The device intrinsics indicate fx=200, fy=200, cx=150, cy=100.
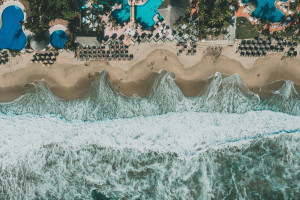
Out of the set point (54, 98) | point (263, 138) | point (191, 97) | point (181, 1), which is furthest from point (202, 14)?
point (54, 98)

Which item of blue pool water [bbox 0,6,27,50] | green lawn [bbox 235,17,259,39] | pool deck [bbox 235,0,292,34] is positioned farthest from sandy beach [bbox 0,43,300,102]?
pool deck [bbox 235,0,292,34]

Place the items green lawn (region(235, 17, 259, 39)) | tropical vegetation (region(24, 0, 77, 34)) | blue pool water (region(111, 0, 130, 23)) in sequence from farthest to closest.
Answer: blue pool water (region(111, 0, 130, 23)) < green lawn (region(235, 17, 259, 39)) < tropical vegetation (region(24, 0, 77, 34))

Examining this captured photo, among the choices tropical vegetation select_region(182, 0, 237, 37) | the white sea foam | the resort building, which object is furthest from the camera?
the white sea foam

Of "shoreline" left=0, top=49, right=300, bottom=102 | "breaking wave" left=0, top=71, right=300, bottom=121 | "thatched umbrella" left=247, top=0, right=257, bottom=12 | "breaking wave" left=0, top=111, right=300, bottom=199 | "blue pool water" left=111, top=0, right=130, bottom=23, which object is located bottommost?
"breaking wave" left=0, top=111, right=300, bottom=199

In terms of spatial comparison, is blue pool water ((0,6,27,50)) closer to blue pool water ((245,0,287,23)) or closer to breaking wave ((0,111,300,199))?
breaking wave ((0,111,300,199))

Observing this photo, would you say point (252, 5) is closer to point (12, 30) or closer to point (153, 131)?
point (153, 131)

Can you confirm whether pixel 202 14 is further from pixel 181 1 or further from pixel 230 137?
pixel 230 137

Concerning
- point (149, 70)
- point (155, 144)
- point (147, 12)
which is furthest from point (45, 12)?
point (155, 144)

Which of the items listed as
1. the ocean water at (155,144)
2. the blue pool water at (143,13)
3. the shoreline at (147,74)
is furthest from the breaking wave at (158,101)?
the blue pool water at (143,13)
